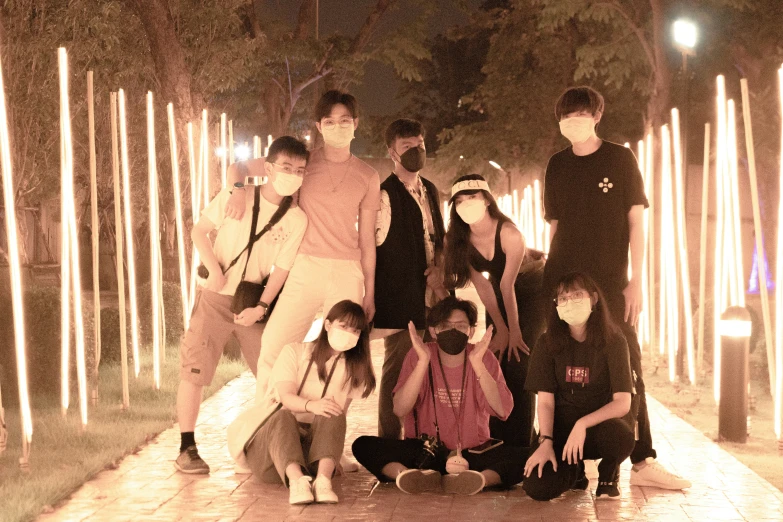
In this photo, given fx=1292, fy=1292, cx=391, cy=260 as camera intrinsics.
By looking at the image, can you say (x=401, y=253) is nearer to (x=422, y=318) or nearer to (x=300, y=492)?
(x=422, y=318)

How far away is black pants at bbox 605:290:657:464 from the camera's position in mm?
7281

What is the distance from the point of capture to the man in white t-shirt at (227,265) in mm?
7407

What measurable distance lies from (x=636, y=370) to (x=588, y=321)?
1.78ft

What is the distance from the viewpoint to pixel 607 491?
700 cm

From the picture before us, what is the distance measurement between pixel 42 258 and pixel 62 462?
2701 cm

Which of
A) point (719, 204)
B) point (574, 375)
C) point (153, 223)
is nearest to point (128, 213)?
point (153, 223)

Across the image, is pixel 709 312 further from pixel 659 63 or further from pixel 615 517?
pixel 615 517

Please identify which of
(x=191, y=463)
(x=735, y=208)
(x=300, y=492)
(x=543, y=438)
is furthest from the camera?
(x=735, y=208)

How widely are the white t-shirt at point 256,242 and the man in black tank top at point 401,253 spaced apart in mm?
529

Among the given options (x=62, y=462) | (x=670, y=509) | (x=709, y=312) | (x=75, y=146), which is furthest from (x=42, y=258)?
(x=670, y=509)

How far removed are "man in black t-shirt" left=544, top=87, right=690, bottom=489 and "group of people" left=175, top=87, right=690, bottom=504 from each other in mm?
11

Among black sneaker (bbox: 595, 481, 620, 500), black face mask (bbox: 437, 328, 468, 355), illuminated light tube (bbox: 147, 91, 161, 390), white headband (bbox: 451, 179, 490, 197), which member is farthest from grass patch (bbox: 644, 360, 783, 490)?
illuminated light tube (bbox: 147, 91, 161, 390)

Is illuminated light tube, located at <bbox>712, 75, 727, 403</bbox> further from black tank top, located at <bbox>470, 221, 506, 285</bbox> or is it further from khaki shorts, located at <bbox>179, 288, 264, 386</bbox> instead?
khaki shorts, located at <bbox>179, 288, 264, 386</bbox>

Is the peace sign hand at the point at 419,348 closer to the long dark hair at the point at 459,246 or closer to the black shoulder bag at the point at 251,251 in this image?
the long dark hair at the point at 459,246
